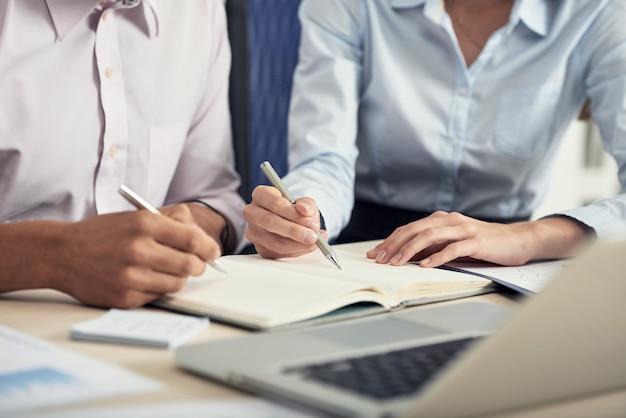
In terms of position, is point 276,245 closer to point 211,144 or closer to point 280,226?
point 280,226

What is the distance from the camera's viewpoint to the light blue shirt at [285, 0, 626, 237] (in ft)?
4.80

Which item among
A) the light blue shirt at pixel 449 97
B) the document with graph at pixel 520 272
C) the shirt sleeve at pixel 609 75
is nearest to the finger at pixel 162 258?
the document with graph at pixel 520 272

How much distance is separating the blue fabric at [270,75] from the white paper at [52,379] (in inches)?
51.0

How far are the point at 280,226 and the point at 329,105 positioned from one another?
19.0 inches

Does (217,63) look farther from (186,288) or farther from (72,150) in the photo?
(186,288)

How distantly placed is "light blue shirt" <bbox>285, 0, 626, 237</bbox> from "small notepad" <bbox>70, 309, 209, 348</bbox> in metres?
0.67

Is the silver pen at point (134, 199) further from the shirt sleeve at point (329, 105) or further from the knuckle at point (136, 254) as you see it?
the shirt sleeve at point (329, 105)

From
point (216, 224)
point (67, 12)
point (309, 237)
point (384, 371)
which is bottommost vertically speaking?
point (216, 224)

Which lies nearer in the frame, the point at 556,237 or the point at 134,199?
the point at 134,199

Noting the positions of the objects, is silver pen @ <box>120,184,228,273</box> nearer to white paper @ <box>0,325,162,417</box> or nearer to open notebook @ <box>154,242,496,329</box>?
open notebook @ <box>154,242,496,329</box>

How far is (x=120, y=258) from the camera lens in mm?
819

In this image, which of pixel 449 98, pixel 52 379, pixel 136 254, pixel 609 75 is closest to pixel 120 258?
pixel 136 254

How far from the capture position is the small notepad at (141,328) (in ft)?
2.34

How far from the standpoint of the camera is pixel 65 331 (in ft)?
2.48
